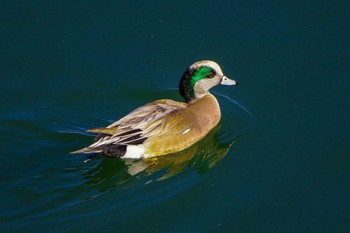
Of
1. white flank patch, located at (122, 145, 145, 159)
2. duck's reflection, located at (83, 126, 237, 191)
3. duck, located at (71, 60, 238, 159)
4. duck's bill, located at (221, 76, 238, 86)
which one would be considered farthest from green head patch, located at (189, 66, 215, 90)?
white flank patch, located at (122, 145, 145, 159)

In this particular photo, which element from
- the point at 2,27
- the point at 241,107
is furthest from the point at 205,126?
the point at 2,27

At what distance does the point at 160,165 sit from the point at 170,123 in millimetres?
532


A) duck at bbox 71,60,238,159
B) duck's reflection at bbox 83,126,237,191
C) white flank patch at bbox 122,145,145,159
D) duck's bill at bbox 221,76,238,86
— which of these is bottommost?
duck's reflection at bbox 83,126,237,191

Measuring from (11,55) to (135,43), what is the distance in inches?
61.6

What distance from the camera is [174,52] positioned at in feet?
35.0

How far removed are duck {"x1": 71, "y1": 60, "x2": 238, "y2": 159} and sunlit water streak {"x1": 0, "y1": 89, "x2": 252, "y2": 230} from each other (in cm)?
14

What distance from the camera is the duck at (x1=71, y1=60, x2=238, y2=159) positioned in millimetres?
9109

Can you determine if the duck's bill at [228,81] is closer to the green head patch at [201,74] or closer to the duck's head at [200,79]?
the duck's head at [200,79]

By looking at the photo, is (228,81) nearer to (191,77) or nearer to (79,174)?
(191,77)

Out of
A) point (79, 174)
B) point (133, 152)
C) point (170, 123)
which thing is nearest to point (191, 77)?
point (170, 123)

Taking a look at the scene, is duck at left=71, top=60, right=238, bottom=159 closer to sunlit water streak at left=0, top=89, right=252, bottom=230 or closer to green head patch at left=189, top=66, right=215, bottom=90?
green head patch at left=189, top=66, right=215, bottom=90

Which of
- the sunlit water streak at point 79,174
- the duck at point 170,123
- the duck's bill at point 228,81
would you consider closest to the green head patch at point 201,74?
the duck at point 170,123

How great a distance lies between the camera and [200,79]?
9.91 m

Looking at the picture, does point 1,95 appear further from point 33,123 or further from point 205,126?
point 205,126
